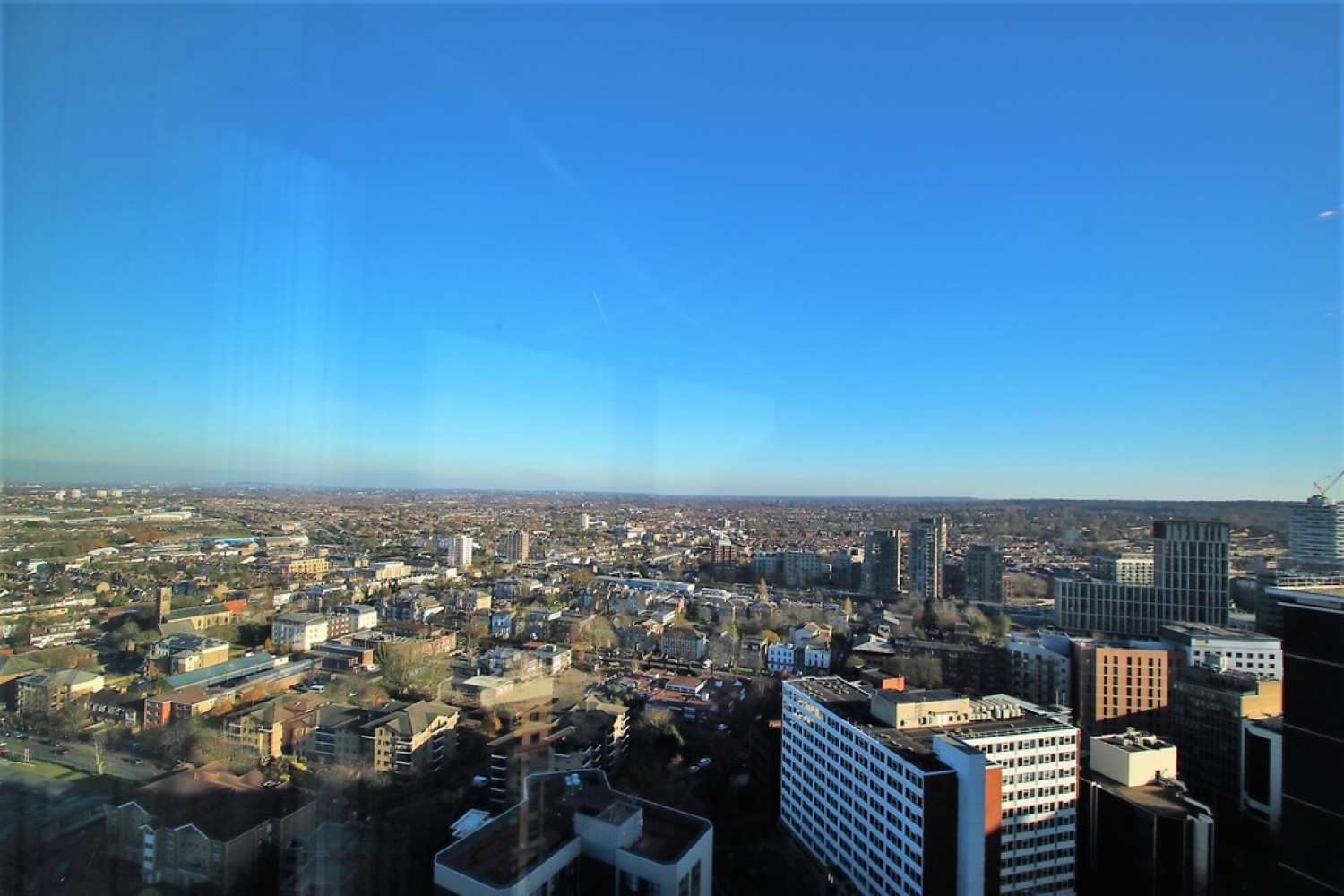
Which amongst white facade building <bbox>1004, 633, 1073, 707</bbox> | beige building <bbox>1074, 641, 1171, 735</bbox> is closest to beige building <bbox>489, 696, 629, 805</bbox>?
white facade building <bbox>1004, 633, 1073, 707</bbox>

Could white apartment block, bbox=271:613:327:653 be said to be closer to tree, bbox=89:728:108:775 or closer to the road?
tree, bbox=89:728:108:775

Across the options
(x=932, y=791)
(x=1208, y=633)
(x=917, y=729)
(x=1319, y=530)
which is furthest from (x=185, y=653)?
(x=1208, y=633)

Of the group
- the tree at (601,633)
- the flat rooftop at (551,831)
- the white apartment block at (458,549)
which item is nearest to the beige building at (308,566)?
the white apartment block at (458,549)

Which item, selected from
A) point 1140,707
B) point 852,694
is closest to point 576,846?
point 852,694

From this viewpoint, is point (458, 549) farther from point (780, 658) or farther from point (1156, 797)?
point (1156, 797)

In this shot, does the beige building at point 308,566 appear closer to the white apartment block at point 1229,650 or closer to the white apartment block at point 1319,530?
the white apartment block at point 1319,530

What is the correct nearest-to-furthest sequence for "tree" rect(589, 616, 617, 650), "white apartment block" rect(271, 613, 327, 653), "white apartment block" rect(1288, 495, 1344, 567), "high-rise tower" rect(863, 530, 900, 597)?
"white apartment block" rect(1288, 495, 1344, 567), "white apartment block" rect(271, 613, 327, 653), "tree" rect(589, 616, 617, 650), "high-rise tower" rect(863, 530, 900, 597)

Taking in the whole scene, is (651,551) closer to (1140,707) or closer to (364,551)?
(364,551)
